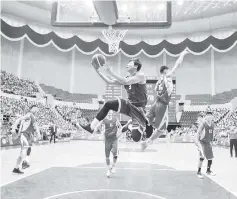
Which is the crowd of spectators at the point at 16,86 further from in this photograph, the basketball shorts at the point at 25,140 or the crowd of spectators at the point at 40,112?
the basketball shorts at the point at 25,140

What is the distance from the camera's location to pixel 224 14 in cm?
1828

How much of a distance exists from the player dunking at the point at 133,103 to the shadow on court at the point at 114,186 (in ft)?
7.84

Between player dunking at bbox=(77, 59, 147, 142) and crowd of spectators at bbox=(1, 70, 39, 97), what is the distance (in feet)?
49.3

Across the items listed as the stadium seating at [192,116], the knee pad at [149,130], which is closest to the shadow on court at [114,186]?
the knee pad at [149,130]

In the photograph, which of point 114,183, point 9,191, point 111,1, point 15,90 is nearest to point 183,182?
point 114,183

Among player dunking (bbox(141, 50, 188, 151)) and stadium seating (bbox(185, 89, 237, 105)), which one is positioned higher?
stadium seating (bbox(185, 89, 237, 105))

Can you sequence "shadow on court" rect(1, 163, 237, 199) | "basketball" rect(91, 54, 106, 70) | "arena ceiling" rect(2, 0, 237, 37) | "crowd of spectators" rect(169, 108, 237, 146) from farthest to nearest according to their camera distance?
1. "arena ceiling" rect(2, 0, 237, 37)
2. "crowd of spectators" rect(169, 108, 237, 146)
3. "shadow on court" rect(1, 163, 237, 199)
4. "basketball" rect(91, 54, 106, 70)

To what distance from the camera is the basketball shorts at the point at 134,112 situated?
8.54 ft

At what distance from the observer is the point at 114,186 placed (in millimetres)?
5285

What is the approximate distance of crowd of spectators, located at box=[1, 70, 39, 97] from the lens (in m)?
16.8

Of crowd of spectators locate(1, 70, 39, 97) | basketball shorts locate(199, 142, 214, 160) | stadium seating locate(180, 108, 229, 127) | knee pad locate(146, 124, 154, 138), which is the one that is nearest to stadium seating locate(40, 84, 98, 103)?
crowd of spectators locate(1, 70, 39, 97)

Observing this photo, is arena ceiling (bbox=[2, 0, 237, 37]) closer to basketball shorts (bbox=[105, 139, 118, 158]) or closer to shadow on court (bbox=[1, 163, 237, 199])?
basketball shorts (bbox=[105, 139, 118, 158])

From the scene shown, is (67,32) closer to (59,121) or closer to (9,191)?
(59,121)

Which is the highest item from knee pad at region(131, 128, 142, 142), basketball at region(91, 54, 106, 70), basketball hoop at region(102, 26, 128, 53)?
basketball hoop at region(102, 26, 128, 53)
